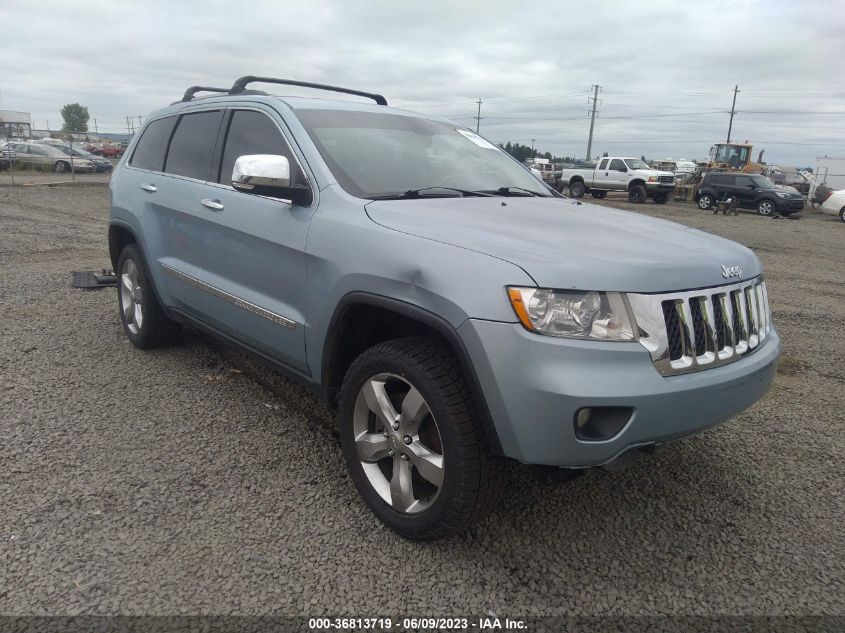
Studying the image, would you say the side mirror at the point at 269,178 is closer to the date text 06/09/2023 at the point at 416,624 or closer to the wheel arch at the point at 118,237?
the date text 06/09/2023 at the point at 416,624

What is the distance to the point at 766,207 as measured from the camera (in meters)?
24.3

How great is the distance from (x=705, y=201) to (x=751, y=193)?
70.9 inches

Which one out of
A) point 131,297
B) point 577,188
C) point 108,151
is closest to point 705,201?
point 577,188

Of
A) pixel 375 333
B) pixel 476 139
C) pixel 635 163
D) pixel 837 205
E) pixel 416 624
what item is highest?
pixel 635 163

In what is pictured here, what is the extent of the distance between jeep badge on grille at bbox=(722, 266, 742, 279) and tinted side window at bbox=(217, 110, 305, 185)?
197 centimetres

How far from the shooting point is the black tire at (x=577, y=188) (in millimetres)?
29569

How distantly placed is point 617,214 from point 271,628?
2452 mm

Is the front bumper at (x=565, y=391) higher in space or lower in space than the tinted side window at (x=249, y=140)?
lower

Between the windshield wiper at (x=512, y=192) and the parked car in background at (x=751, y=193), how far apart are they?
23952mm

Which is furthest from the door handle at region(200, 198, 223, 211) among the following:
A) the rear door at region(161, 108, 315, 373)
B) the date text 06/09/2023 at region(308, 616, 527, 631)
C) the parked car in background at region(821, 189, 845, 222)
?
the parked car in background at region(821, 189, 845, 222)

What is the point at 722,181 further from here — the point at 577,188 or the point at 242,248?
the point at 242,248

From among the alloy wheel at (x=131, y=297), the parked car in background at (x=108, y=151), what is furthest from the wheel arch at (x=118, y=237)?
the parked car in background at (x=108, y=151)

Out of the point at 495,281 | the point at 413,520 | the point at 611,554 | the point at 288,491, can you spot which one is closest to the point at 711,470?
the point at 611,554

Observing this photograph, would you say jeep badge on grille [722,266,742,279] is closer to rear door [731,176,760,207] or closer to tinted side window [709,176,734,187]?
rear door [731,176,760,207]
